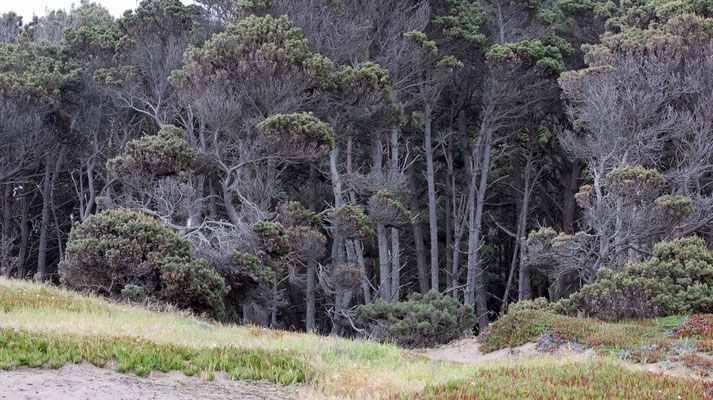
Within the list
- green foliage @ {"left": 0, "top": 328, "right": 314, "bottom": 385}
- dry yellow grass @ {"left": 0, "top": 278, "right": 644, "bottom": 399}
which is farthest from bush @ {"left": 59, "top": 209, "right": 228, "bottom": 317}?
green foliage @ {"left": 0, "top": 328, "right": 314, "bottom": 385}

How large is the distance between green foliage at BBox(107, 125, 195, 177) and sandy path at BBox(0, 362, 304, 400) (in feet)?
40.0

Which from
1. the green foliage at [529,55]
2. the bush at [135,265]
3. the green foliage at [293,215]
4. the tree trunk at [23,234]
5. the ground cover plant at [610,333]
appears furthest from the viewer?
the tree trunk at [23,234]

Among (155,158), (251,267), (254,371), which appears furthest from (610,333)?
(155,158)

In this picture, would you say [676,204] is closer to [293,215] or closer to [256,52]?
[293,215]

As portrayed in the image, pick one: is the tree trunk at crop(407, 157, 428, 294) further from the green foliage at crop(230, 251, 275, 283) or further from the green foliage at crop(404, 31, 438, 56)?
the green foliage at crop(230, 251, 275, 283)

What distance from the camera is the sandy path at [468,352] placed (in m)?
14.4

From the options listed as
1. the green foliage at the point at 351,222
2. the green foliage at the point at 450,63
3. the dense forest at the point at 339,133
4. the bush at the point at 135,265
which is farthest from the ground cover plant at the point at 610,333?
the green foliage at the point at 450,63

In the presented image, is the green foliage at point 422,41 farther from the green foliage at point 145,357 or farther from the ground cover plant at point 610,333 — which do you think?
the green foliage at point 145,357

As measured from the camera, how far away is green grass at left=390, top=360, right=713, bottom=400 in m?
6.66

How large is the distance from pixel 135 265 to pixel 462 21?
15995 mm

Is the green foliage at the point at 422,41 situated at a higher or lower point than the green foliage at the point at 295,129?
higher

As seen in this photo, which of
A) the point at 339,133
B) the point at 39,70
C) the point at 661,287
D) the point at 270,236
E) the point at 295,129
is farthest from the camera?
the point at 39,70

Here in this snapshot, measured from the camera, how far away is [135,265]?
16328mm

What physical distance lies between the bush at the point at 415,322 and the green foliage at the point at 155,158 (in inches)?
260
